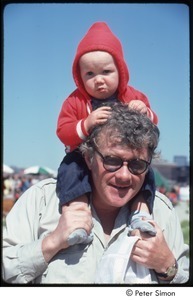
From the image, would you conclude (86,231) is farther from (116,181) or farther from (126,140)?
(126,140)

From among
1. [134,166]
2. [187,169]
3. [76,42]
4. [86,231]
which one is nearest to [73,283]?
[86,231]

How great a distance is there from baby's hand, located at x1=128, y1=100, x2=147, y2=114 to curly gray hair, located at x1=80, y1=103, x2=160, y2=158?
0.06 ft

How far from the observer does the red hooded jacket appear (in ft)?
7.63

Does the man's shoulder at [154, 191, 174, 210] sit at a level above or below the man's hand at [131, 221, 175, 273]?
above

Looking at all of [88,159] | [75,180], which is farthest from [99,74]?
[75,180]

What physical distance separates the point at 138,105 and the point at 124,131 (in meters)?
0.15

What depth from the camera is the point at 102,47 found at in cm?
231

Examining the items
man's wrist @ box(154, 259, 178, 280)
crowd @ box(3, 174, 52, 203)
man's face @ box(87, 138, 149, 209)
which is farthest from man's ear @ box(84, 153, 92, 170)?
man's wrist @ box(154, 259, 178, 280)

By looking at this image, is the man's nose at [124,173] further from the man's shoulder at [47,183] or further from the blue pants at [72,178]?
the man's shoulder at [47,183]

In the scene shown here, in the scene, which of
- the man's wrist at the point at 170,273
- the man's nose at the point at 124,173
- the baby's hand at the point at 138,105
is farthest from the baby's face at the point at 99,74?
the man's wrist at the point at 170,273

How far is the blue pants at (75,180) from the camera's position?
2.34 metres

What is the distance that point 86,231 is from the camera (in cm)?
234

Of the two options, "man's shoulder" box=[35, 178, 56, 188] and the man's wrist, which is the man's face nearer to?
"man's shoulder" box=[35, 178, 56, 188]

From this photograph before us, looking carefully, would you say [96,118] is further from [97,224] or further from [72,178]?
Answer: [97,224]
